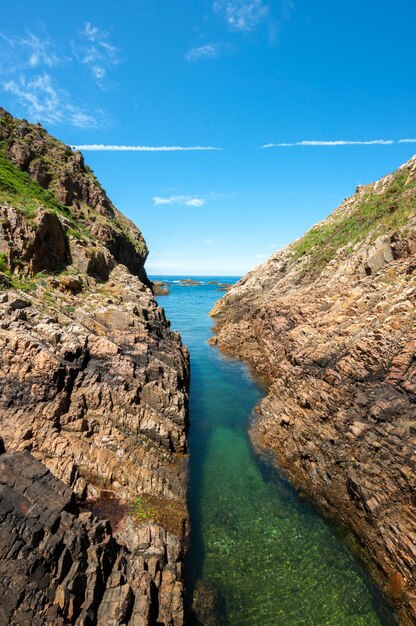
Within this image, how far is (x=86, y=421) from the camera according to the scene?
19.9m

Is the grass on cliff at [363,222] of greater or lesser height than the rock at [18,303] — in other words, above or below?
above

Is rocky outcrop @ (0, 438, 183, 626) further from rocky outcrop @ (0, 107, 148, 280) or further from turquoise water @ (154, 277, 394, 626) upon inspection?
rocky outcrop @ (0, 107, 148, 280)

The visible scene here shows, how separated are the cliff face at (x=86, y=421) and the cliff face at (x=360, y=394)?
8865 mm

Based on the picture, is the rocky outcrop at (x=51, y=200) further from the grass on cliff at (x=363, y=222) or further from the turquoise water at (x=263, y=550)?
the grass on cliff at (x=363, y=222)

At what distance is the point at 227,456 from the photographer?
2445 centimetres

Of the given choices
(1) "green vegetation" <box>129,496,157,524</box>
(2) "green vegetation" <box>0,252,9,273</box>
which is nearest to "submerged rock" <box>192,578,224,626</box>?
(1) "green vegetation" <box>129,496,157,524</box>

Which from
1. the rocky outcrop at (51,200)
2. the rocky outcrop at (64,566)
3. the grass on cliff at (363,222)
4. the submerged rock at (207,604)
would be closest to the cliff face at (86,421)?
the rocky outcrop at (64,566)

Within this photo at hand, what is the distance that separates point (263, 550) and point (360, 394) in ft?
36.5

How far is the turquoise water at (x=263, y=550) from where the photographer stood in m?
13.8

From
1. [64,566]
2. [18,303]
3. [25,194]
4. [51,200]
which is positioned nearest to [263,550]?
[64,566]

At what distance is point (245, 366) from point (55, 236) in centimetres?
2862

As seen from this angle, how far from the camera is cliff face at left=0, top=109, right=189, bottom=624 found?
11.4 metres

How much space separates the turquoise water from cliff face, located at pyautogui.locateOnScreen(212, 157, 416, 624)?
4.32ft

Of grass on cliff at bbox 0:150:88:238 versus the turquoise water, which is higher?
grass on cliff at bbox 0:150:88:238
